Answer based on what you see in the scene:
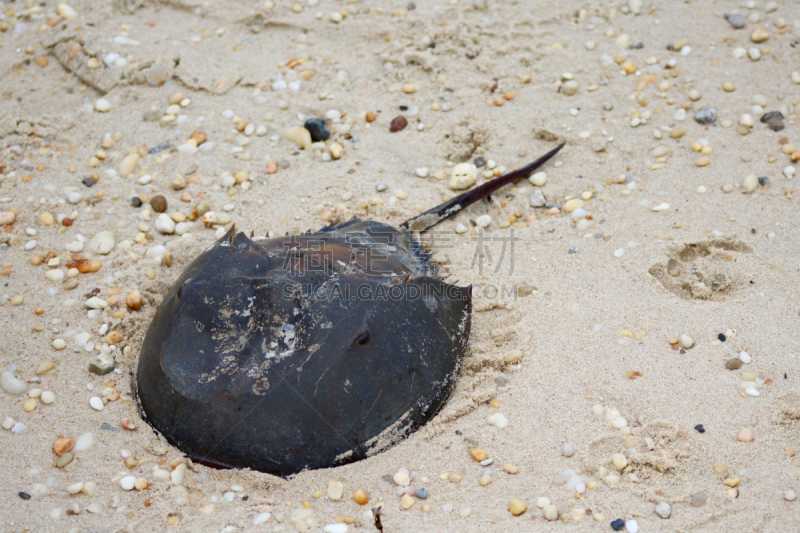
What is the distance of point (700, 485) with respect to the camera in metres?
1.91

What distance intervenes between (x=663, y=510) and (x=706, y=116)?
2408mm

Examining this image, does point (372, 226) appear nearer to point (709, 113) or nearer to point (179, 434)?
point (179, 434)

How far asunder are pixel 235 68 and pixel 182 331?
2.52 m

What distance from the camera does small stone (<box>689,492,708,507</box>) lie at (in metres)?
1.84

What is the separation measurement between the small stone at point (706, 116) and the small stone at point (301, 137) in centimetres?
223

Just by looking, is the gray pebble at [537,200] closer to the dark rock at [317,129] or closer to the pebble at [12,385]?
the dark rock at [317,129]

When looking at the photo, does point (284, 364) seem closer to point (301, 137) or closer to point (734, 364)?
point (734, 364)

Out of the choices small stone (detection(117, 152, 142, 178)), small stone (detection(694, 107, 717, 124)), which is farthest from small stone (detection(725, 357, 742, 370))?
small stone (detection(117, 152, 142, 178))

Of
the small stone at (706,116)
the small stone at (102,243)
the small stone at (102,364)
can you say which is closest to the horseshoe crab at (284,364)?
the small stone at (102,364)

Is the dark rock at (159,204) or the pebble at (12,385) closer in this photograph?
the pebble at (12,385)

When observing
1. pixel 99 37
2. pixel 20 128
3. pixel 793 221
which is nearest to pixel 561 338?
pixel 793 221

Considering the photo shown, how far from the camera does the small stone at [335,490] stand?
1.92 metres

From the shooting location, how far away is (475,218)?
3148 mm

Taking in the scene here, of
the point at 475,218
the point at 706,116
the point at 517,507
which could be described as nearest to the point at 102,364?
the point at 517,507
